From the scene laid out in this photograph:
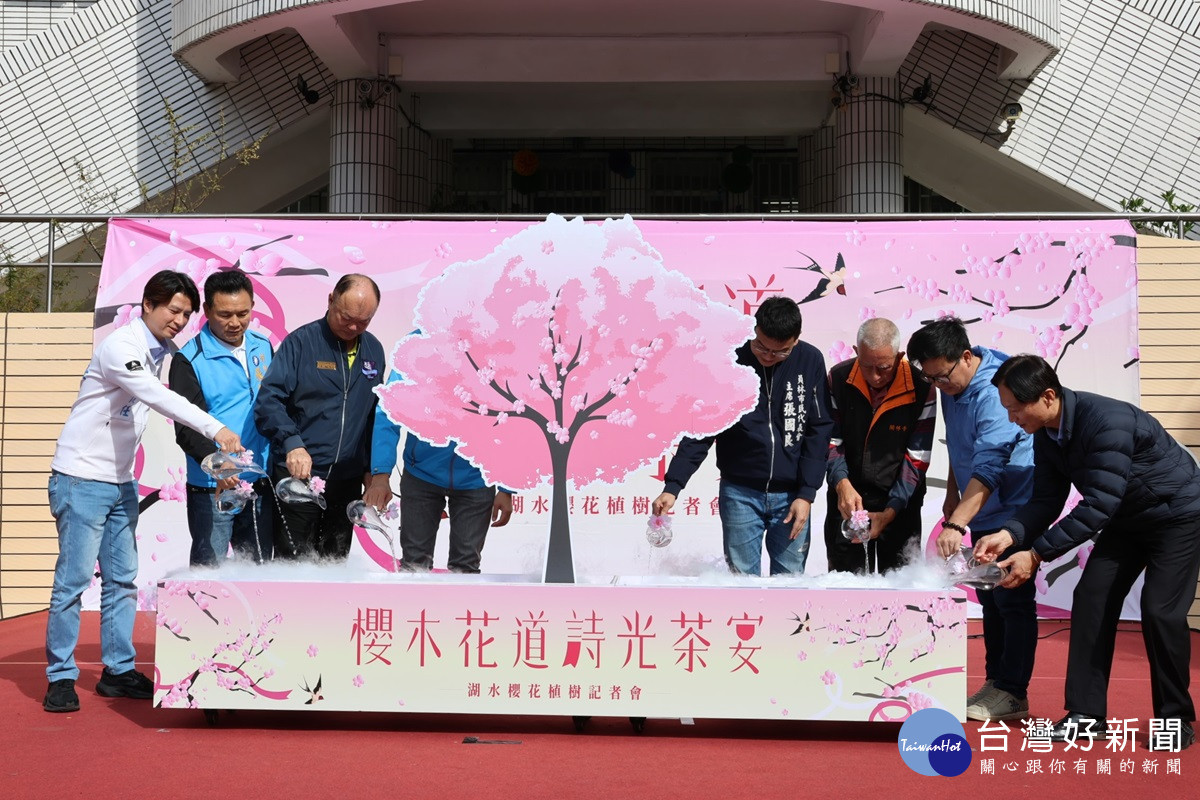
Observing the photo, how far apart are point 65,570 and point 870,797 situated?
2.82 metres

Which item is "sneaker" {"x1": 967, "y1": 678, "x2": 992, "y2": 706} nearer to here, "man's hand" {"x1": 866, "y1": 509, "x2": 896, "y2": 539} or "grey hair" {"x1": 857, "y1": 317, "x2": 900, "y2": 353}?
"man's hand" {"x1": 866, "y1": 509, "x2": 896, "y2": 539}

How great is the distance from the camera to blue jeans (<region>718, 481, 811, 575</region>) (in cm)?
456

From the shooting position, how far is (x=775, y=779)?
11.3 feet

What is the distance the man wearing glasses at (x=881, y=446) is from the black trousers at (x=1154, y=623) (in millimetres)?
845

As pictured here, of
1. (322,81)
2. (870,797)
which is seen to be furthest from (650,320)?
(322,81)

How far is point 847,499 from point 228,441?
222 centimetres

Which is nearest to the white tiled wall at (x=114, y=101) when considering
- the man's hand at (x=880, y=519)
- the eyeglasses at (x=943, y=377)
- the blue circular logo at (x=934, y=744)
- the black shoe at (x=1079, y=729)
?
the man's hand at (x=880, y=519)

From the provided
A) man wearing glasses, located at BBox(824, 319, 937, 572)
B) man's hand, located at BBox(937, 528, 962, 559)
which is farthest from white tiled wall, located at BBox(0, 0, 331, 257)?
man's hand, located at BBox(937, 528, 962, 559)

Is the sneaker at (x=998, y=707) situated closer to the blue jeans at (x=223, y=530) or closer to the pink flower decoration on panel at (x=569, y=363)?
the pink flower decoration on panel at (x=569, y=363)

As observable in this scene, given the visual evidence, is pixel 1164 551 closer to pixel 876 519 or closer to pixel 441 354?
pixel 876 519

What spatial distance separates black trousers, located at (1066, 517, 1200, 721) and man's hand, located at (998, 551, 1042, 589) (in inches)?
7.3

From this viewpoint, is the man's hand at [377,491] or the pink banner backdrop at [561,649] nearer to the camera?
the pink banner backdrop at [561,649]

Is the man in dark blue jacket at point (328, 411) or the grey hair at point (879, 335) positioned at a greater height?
the grey hair at point (879, 335)

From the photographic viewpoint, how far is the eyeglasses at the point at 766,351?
445 centimetres
